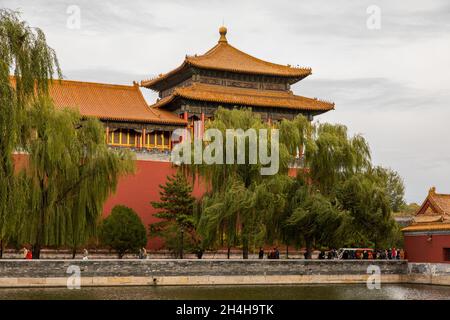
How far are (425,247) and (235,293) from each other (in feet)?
24.2

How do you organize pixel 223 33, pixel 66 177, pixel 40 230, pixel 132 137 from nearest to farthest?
pixel 40 230
pixel 66 177
pixel 132 137
pixel 223 33

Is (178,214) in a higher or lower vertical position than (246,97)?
lower

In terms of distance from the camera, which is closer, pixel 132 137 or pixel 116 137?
pixel 116 137

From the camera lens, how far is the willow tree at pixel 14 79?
11.3 metres

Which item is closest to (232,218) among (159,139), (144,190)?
(144,190)

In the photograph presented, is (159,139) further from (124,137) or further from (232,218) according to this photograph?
(232,218)

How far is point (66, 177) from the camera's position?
66.5 feet

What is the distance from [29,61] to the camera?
11.9 metres

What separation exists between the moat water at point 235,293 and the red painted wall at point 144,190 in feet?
22.7

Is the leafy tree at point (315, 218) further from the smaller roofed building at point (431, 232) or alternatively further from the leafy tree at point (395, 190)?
the leafy tree at point (395, 190)

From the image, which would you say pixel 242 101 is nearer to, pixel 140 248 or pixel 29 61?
pixel 140 248

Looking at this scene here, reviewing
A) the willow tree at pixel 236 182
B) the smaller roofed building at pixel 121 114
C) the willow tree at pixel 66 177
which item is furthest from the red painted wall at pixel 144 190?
the willow tree at pixel 66 177

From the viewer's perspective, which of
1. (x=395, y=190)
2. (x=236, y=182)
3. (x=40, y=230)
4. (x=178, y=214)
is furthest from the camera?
(x=395, y=190)
